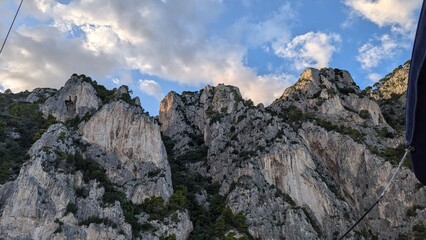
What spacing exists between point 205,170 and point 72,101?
3101cm

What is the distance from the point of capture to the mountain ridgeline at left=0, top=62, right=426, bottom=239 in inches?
2328

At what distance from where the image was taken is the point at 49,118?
8450 centimetres

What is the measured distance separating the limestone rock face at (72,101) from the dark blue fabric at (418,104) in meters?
80.1

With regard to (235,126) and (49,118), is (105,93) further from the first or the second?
(235,126)

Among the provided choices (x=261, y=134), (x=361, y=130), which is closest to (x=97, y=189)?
(x=261, y=134)

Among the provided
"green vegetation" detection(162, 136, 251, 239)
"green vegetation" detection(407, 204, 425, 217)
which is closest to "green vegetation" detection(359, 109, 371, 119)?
"green vegetation" detection(407, 204, 425, 217)

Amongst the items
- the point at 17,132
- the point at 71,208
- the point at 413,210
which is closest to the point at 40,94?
the point at 17,132

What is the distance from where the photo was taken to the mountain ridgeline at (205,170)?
5912 cm

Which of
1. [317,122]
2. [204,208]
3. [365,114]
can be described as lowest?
[204,208]

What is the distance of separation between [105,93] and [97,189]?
103ft

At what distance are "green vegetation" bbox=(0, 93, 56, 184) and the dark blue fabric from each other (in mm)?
62975

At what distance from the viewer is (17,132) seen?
7775cm

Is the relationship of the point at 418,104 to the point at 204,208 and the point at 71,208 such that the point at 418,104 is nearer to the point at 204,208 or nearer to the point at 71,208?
the point at 71,208

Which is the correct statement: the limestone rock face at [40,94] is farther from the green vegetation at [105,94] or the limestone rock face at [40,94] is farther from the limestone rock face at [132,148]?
the limestone rock face at [132,148]
